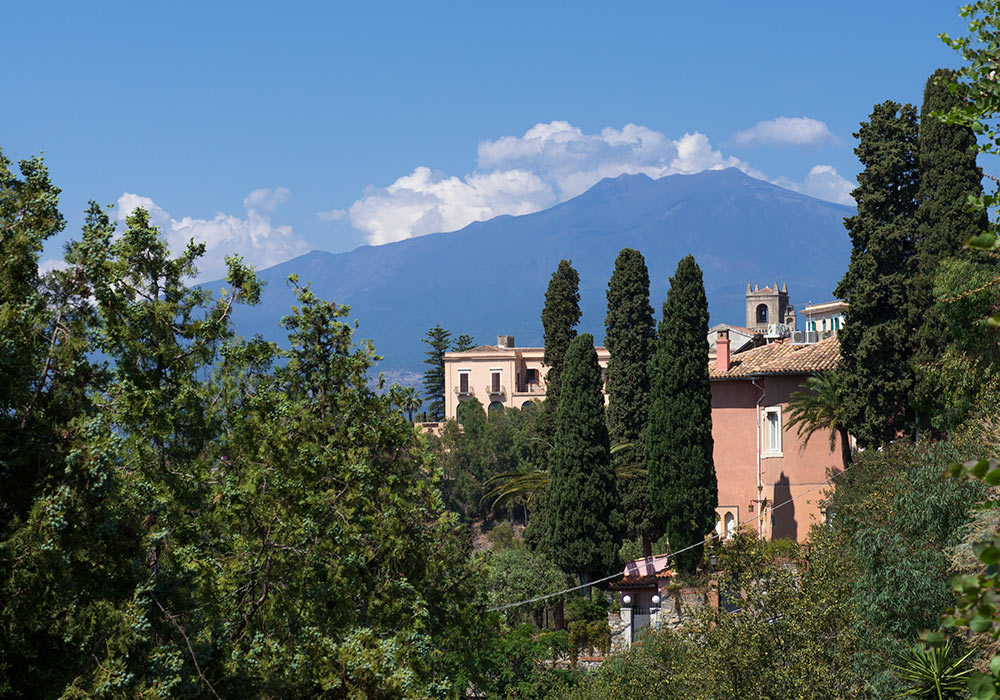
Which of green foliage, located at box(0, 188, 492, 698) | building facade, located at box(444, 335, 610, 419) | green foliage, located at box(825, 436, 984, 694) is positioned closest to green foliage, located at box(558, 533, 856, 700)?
green foliage, located at box(825, 436, 984, 694)

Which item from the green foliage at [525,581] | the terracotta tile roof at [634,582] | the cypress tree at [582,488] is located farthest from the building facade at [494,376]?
the terracotta tile roof at [634,582]

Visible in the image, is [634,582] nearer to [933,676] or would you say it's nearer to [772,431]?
[772,431]

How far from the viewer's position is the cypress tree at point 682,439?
31703 millimetres

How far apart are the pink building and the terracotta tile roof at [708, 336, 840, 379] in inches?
1.1

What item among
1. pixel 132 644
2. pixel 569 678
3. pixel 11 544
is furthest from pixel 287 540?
pixel 569 678

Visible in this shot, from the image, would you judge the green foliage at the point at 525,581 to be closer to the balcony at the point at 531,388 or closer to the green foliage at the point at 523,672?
the green foliage at the point at 523,672

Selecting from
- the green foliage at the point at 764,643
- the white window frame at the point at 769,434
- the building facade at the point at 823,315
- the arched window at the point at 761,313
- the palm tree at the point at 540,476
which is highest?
the arched window at the point at 761,313

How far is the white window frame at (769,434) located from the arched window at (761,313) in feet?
276

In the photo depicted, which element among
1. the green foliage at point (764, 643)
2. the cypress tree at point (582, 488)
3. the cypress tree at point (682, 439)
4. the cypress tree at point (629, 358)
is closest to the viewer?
the green foliage at point (764, 643)

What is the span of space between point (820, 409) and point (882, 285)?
16.1 feet

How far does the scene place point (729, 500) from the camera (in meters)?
36.7

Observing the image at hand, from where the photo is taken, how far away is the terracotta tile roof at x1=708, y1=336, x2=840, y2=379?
110ft

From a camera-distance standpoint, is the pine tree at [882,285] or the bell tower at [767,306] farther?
the bell tower at [767,306]

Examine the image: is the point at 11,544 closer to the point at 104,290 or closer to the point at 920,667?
the point at 104,290
